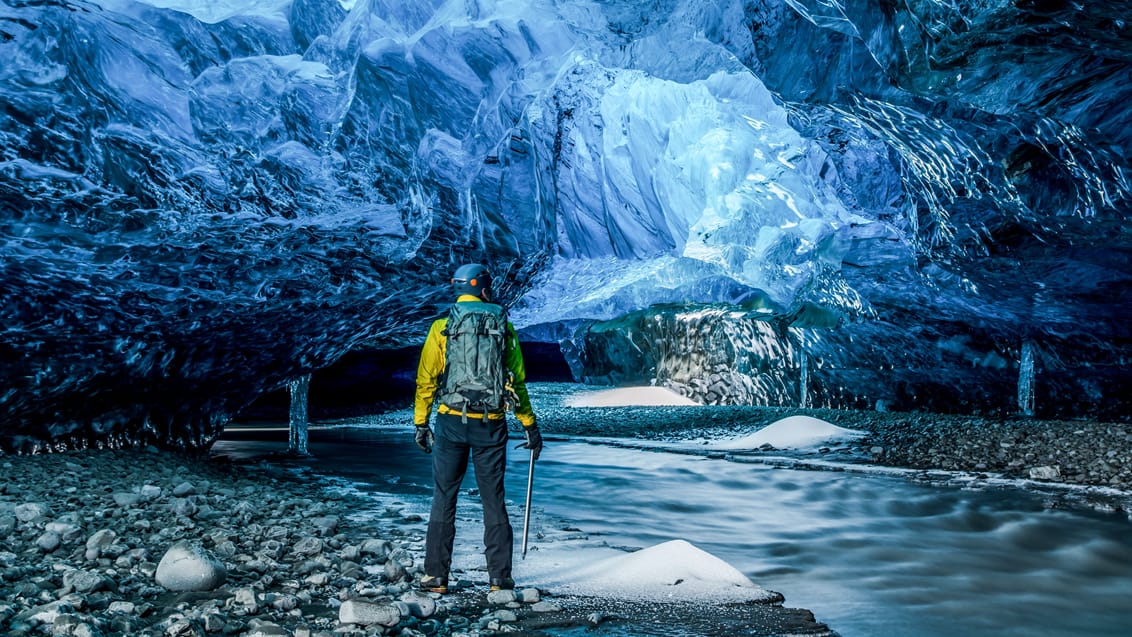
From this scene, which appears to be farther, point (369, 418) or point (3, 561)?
point (369, 418)

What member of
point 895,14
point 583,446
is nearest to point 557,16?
point 895,14

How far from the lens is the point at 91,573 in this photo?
387cm

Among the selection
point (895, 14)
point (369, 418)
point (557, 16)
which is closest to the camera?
point (895, 14)

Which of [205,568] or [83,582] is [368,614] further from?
[83,582]

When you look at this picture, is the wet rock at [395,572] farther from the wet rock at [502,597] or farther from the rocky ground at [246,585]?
the wet rock at [502,597]

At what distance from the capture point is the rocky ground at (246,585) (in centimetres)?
351

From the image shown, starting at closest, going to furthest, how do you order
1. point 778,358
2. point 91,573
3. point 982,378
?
point 91,573 < point 982,378 < point 778,358

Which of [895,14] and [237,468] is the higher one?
[895,14]

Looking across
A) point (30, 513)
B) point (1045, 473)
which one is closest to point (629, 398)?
point (1045, 473)

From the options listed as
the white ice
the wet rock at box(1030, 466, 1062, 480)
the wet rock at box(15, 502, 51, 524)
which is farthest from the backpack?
the wet rock at box(1030, 466, 1062, 480)

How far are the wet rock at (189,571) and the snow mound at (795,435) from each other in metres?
12.4

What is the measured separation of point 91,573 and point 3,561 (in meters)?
0.82

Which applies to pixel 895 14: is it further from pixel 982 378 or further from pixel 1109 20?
pixel 982 378

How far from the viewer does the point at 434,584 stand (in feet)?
14.4
